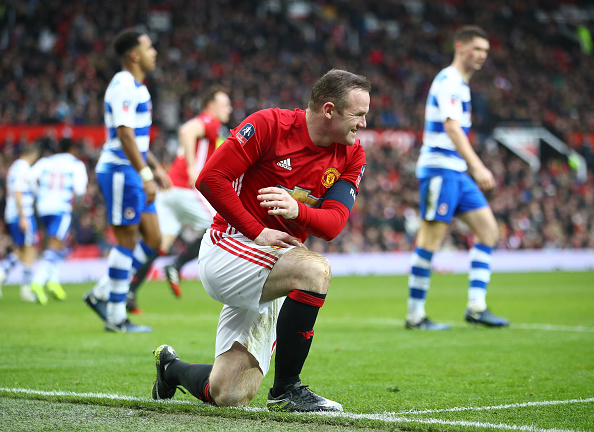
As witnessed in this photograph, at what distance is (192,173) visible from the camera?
9.67 m

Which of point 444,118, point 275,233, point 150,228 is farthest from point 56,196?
point 275,233

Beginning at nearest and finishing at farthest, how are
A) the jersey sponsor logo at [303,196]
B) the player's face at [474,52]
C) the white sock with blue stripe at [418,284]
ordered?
1. the jersey sponsor logo at [303,196]
2. the white sock with blue stripe at [418,284]
3. the player's face at [474,52]

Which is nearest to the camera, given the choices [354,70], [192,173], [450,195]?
[450,195]

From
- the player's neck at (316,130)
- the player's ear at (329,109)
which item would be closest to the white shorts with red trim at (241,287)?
the player's neck at (316,130)

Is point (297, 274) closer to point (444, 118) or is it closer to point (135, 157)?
point (135, 157)

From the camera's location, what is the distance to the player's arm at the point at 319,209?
365 centimetres

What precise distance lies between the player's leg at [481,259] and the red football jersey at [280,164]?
147 inches

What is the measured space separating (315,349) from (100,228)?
41.9 ft

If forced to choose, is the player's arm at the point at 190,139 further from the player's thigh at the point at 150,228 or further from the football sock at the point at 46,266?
the football sock at the point at 46,266

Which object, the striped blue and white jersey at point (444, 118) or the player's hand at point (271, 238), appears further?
the striped blue and white jersey at point (444, 118)

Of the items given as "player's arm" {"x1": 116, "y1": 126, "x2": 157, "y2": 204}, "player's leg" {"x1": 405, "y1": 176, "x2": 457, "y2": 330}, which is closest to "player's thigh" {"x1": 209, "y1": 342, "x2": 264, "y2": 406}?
"player's arm" {"x1": 116, "y1": 126, "x2": 157, "y2": 204}

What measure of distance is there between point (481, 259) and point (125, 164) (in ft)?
11.4

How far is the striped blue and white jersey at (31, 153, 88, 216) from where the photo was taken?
11.8m

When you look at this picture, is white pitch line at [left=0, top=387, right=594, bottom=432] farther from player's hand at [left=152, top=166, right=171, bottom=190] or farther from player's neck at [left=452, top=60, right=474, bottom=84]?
player's neck at [left=452, top=60, right=474, bottom=84]
